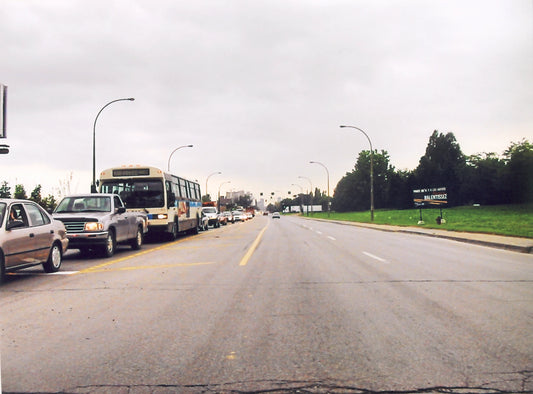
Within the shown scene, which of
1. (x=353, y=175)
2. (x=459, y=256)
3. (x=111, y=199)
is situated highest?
(x=353, y=175)

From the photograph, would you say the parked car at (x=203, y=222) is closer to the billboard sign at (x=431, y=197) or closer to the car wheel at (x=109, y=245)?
the billboard sign at (x=431, y=197)

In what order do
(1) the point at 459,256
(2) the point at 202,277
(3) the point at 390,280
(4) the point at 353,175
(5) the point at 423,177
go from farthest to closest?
1. (4) the point at 353,175
2. (5) the point at 423,177
3. (1) the point at 459,256
4. (2) the point at 202,277
5. (3) the point at 390,280

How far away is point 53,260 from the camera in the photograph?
10555 millimetres

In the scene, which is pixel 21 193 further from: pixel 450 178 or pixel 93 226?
pixel 450 178

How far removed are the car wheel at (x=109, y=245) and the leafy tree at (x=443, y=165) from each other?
322 feet

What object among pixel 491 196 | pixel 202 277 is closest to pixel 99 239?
pixel 202 277

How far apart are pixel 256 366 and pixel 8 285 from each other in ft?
22.2

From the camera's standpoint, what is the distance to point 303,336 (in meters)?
4.91

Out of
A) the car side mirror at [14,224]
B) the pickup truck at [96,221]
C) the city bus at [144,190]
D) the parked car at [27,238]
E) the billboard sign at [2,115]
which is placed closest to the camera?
the billboard sign at [2,115]

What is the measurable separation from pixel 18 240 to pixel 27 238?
0.35 metres

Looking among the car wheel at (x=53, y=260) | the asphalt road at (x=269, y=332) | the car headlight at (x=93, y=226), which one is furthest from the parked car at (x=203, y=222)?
the asphalt road at (x=269, y=332)

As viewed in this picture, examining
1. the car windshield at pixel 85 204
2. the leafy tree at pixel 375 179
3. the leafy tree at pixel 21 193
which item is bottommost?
the car windshield at pixel 85 204

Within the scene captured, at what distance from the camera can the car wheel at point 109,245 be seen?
547 inches

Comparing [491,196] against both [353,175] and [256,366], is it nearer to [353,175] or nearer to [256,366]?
[353,175]
